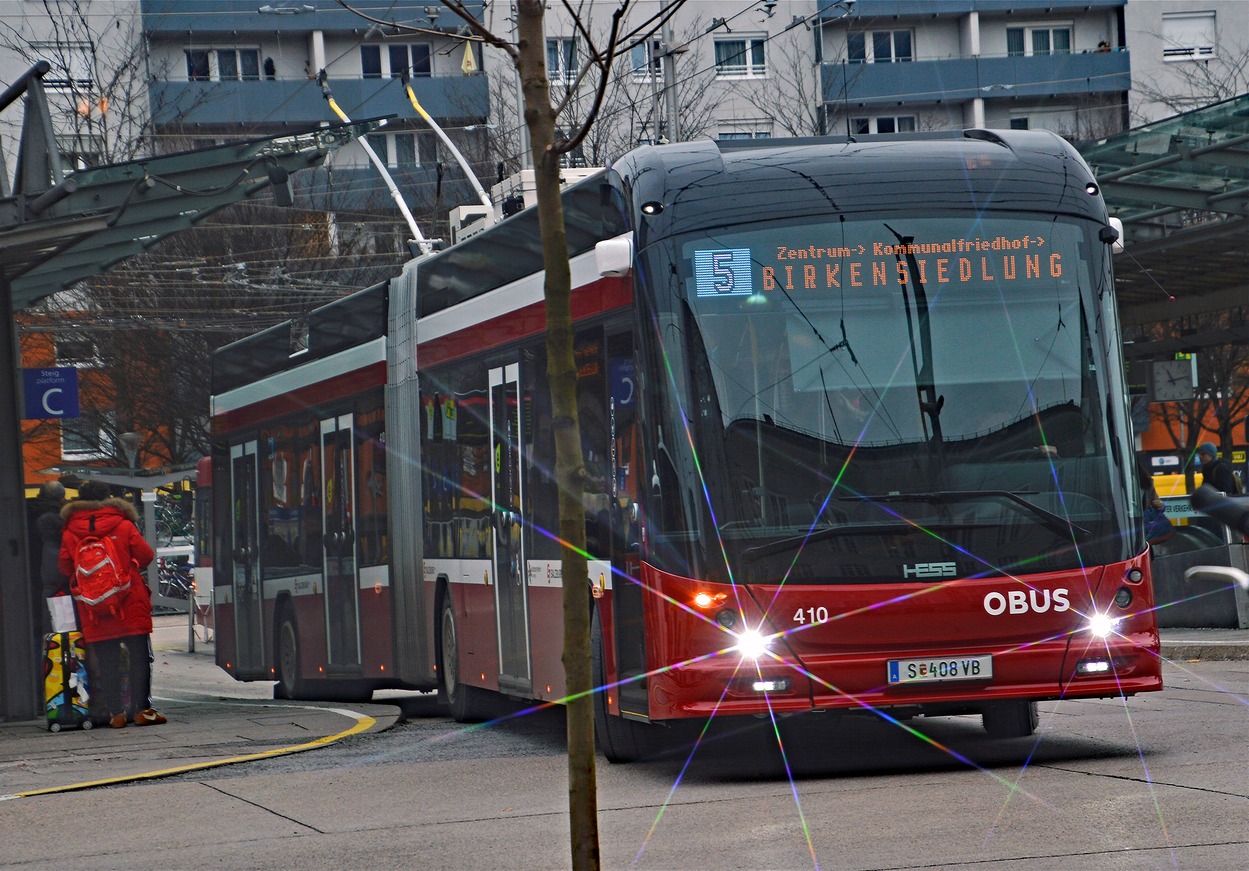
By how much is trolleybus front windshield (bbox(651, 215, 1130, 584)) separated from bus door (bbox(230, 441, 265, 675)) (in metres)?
10.1

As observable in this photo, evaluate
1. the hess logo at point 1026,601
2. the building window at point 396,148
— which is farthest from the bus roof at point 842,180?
the building window at point 396,148

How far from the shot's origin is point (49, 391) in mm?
17453

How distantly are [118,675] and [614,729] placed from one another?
5.03 m

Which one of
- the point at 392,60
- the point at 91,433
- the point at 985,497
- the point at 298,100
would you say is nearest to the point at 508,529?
the point at 985,497

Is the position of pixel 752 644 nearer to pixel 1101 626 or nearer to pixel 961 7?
pixel 1101 626

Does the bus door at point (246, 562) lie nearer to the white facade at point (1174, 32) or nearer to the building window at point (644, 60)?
the building window at point (644, 60)

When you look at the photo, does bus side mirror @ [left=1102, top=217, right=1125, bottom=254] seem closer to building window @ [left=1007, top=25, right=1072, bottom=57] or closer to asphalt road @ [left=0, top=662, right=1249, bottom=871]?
asphalt road @ [left=0, top=662, right=1249, bottom=871]

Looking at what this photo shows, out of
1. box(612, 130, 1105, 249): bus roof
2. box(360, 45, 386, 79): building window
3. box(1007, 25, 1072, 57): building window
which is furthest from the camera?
box(1007, 25, 1072, 57): building window

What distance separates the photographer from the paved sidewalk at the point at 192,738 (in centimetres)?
1152

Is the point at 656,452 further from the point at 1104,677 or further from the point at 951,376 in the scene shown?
the point at 1104,677

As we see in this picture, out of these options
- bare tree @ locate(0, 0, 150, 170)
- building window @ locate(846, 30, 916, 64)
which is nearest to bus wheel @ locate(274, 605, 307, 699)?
bare tree @ locate(0, 0, 150, 170)

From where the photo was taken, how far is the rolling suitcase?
14336 millimetres

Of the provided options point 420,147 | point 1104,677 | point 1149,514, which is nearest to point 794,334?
point 1104,677

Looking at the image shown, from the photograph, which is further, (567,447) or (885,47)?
(885,47)
